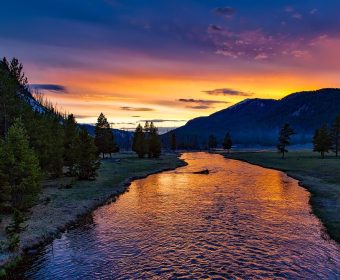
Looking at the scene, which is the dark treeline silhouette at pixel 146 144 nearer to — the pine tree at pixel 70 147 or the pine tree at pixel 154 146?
the pine tree at pixel 154 146

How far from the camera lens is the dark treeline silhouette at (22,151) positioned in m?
31.7

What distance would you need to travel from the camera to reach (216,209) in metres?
38.7

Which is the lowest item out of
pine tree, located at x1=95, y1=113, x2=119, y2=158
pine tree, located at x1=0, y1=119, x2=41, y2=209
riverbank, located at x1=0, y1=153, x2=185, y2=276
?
riverbank, located at x1=0, y1=153, x2=185, y2=276

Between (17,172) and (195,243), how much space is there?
18.5 metres

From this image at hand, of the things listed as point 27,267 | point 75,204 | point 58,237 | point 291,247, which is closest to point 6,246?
point 27,267

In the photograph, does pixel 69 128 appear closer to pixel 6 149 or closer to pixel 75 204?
pixel 75 204

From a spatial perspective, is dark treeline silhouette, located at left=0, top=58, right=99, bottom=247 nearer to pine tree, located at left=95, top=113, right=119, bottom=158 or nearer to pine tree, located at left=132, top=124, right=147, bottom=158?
pine tree, located at left=95, top=113, right=119, bottom=158

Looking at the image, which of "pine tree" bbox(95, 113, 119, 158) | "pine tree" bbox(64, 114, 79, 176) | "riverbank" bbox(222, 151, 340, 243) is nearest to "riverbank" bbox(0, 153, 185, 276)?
"pine tree" bbox(64, 114, 79, 176)

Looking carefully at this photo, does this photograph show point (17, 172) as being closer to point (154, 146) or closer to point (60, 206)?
point (60, 206)

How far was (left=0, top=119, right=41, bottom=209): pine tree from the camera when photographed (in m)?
31.4

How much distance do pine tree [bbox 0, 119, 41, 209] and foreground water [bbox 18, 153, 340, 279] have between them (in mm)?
6643

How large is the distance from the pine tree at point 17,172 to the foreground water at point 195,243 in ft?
21.8

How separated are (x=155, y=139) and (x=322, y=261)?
110323 mm

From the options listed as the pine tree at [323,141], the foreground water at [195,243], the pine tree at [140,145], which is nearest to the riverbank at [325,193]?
the foreground water at [195,243]
